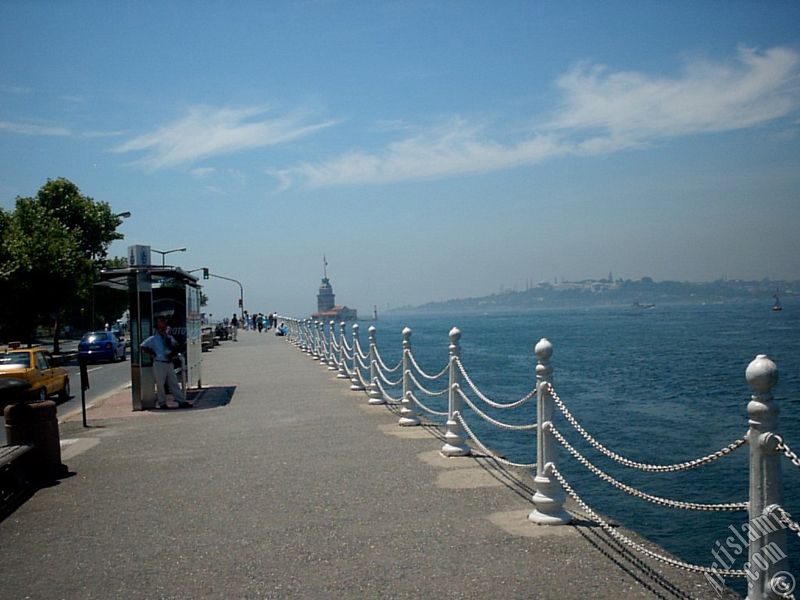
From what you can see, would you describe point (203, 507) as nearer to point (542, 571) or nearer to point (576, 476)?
point (542, 571)

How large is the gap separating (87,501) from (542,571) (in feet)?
15.9

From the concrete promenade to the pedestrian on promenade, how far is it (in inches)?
146

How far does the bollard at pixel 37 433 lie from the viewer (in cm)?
864

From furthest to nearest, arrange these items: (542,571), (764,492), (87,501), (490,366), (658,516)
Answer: (490,366) → (658,516) → (87,501) → (542,571) → (764,492)

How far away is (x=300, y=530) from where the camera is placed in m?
6.46

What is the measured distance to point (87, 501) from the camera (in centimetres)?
783

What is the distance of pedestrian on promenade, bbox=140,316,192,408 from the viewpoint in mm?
15066

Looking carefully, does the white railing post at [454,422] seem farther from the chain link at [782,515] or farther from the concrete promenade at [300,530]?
the chain link at [782,515]

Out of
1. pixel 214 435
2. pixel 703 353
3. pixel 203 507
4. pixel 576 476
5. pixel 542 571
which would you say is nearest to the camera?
pixel 542 571

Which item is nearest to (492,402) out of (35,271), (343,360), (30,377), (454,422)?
(454,422)

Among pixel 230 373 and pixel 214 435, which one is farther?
pixel 230 373

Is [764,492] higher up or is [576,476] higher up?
[764,492]

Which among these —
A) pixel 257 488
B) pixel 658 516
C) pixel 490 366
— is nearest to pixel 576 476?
pixel 658 516

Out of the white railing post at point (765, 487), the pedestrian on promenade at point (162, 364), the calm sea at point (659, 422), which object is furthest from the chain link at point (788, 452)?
the pedestrian on promenade at point (162, 364)
